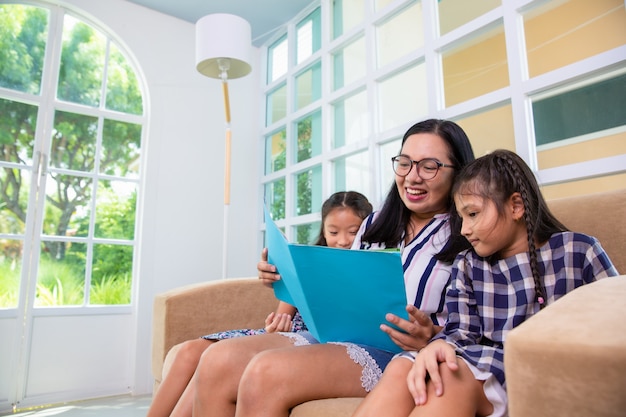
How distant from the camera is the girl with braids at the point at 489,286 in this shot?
2.44ft

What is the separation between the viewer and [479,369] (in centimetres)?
79

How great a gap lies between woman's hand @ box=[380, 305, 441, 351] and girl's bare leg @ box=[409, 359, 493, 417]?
139 millimetres

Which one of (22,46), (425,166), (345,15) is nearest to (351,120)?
(345,15)

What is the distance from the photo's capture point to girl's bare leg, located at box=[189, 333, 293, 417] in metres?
1.04

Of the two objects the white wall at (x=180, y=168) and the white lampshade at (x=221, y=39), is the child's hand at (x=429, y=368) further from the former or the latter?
the white wall at (x=180, y=168)

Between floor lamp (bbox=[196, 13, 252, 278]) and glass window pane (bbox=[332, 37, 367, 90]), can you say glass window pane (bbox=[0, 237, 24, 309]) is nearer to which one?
floor lamp (bbox=[196, 13, 252, 278])

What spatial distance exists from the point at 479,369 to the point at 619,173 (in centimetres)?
95

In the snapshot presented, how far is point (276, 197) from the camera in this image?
10.3ft

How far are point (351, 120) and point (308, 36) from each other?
2.68ft

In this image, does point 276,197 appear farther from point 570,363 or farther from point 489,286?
point 570,363

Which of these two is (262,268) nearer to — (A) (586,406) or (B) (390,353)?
(B) (390,353)

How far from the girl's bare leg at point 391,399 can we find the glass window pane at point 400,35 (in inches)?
66.9

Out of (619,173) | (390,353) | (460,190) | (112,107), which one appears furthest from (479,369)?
(112,107)

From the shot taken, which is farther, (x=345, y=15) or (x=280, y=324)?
(x=345, y=15)
